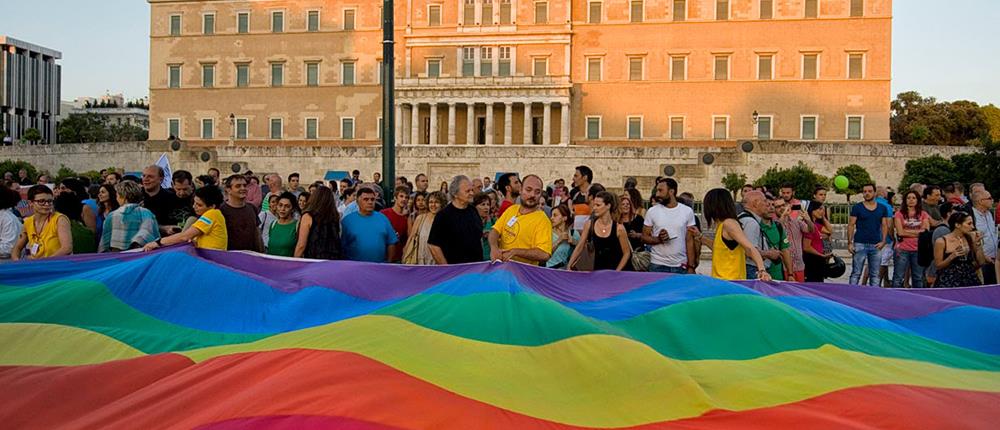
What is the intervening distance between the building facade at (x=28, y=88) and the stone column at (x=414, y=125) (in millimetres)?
79226

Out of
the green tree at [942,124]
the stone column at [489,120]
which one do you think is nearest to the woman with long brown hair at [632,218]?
the stone column at [489,120]

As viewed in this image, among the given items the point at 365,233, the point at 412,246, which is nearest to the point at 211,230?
the point at 365,233

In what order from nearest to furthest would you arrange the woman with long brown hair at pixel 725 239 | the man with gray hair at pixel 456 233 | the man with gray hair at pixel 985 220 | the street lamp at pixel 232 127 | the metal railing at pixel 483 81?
the woman with long brown hair at pixel 725 239
the man with gray hair at pixel 456 233
the man with gray hair at pixel 985 220
the metal railing at pixel 483 81
the street lamp at pixel 232 127

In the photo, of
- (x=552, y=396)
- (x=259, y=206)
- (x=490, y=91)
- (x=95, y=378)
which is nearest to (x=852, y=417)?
(x=552, y=396)

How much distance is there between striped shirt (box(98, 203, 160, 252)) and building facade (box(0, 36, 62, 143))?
377ft

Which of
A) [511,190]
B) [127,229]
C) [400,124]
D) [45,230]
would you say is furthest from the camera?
[400,124]

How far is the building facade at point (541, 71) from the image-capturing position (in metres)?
47.4

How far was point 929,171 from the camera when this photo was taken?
3516 cm

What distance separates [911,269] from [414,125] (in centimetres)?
4105

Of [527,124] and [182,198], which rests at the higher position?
[527,124]

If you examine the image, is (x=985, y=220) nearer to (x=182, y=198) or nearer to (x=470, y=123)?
(x=182, y=198)

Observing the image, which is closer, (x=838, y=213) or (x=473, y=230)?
(x=473, y=230)

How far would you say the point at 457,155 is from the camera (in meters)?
40.2

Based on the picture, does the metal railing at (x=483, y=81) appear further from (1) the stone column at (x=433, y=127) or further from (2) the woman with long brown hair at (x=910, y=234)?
(2) the woman with long brown hair at (x=910, y=234)
